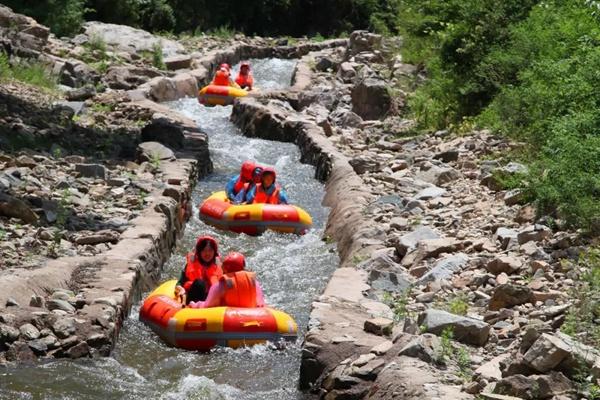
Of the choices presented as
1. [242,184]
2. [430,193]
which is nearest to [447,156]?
[430,193]

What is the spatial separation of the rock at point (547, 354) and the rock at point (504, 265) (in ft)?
8.33

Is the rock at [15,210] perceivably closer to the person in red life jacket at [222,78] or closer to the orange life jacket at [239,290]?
the orange life jacket at [239,290]

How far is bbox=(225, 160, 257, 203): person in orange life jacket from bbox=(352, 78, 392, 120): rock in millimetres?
5665

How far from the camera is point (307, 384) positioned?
297 inches

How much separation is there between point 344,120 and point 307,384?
1241 cm

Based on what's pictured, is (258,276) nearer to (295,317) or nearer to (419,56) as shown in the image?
(295,317)

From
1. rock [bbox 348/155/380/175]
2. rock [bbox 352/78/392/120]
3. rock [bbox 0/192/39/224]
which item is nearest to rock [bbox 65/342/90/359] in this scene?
rock [bbox 0/192/39/224]

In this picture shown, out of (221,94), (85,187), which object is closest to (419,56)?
(221,94)

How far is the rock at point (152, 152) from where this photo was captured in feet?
47.0

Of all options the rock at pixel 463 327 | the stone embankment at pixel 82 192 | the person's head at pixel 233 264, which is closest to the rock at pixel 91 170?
the stone embankment at pixel 82 192

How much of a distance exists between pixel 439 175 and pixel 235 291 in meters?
4.49

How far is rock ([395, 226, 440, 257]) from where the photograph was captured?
33.3ft

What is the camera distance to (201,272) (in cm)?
1009

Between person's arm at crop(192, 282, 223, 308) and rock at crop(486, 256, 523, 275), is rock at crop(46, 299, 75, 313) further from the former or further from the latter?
rock at crop(486, 256, 523, 275)
